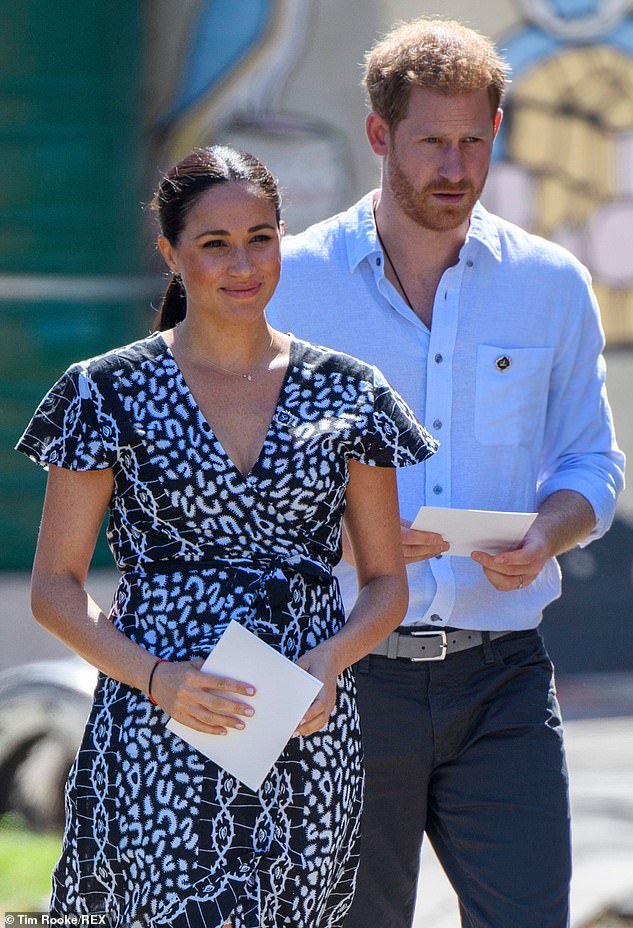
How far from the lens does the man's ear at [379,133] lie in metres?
3.43

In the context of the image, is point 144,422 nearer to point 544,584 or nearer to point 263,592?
point 263,592

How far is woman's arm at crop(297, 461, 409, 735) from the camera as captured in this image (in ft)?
8.96

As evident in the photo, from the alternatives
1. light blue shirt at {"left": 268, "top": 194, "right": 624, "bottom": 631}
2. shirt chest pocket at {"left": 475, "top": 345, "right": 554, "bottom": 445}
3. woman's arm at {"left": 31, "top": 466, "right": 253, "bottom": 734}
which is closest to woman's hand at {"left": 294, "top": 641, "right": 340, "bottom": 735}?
woman's arm at {"left": 31, "top": 466, "right": 253, "bottom": 734}

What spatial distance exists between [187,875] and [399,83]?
176cm

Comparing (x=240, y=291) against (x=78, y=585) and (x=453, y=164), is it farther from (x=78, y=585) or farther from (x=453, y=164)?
(x=453, y=164)

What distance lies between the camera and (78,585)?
267cm

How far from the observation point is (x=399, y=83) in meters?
3.38

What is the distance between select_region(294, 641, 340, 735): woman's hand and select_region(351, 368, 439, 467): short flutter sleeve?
354 millimetres

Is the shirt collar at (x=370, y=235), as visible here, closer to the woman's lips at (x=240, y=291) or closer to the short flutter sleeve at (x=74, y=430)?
the woman's lips at (x=240, y=291)

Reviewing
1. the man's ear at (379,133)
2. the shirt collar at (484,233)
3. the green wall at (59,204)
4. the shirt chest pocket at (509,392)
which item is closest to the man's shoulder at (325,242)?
the man's ear at (379,133)

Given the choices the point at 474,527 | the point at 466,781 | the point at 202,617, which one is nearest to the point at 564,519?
the point at 474,527

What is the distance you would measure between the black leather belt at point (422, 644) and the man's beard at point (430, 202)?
856 mm

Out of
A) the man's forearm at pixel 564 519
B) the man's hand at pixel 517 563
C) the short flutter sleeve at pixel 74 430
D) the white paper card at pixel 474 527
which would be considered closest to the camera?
the short flutter sleeve at pixel 74 430

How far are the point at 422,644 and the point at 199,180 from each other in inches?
43.9
